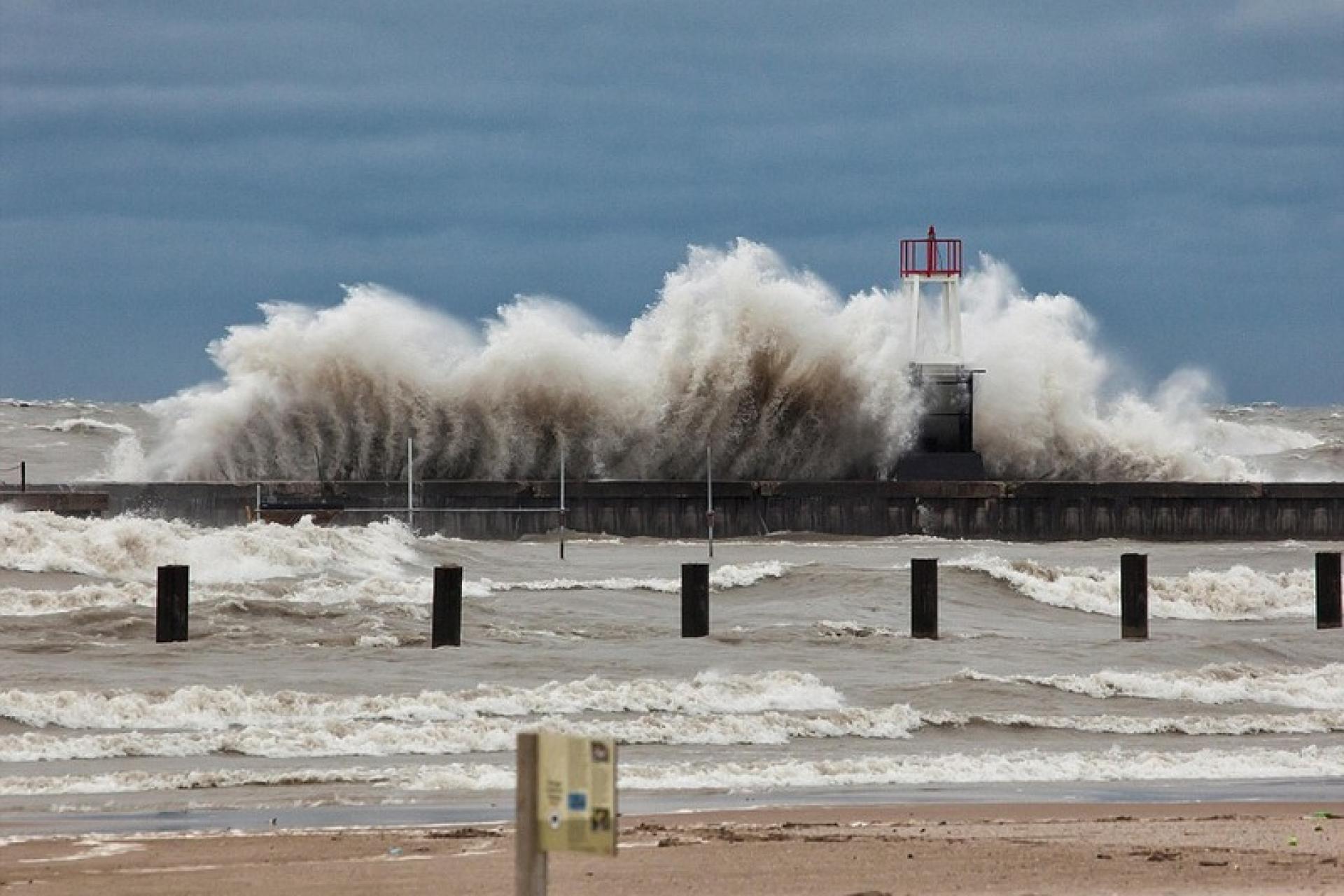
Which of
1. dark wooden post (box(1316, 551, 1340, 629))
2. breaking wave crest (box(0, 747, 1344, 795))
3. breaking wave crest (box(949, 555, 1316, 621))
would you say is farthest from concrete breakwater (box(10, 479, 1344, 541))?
breaking wave crest (box(0, 747, 1344, 795))

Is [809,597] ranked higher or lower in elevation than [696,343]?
lower

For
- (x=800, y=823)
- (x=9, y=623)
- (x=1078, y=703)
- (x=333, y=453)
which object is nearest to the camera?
(x=800, y=823)

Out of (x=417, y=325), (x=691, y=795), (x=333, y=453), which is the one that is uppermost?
(x=417, y=325)

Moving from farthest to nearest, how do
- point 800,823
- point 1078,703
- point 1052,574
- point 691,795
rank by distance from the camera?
point 1052,574 → point 1078,703 → point 691,795 → point 800,823

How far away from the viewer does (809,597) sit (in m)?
20.9

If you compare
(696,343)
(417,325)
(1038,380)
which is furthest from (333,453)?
(1038,380)

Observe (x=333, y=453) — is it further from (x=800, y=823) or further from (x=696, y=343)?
(x=800, y=823)

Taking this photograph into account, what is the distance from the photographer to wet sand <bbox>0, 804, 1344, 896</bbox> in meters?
7.00

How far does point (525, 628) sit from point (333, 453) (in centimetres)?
1729

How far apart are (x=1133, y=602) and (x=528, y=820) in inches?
549

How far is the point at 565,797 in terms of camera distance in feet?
13.8

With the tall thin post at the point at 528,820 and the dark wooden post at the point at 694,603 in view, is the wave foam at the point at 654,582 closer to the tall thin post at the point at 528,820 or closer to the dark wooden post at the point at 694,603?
the dark wooden post at the point at 694,603

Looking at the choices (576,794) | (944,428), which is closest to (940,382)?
(944,428)

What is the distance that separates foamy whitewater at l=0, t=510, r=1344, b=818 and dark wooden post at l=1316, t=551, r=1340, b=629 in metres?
0.52
